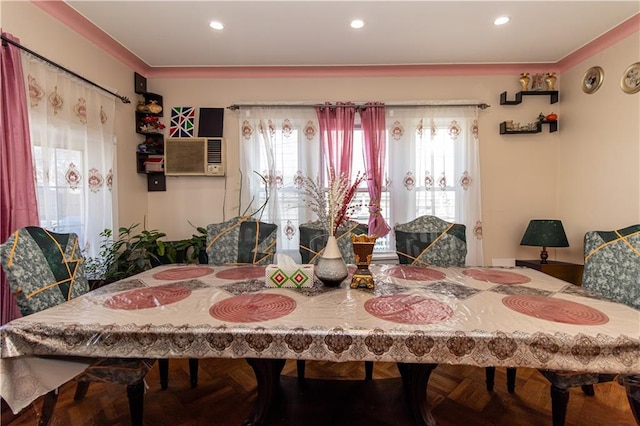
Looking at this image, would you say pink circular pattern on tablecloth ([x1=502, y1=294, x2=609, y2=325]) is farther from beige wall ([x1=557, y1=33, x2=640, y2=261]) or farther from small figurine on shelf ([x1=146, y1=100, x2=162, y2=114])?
small figurine on shelf ([x1=146, y1=100, x2=162, y2=114])

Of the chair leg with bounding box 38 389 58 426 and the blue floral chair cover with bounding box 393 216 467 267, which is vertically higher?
the blue floral chair cover with bounding box 393 216 467 267

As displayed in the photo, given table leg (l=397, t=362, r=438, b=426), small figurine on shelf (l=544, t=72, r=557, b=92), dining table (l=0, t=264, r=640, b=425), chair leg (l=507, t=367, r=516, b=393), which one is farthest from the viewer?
small figurine on shelf (l=544, t=72, r=557, b=92)

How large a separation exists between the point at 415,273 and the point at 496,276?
441 mm

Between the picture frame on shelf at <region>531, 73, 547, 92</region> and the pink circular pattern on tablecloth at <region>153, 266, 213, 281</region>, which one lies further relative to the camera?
the picture frame on shelf at <region>531, 73, 547, 92</region>

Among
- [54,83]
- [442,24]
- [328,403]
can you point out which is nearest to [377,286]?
[328,403]

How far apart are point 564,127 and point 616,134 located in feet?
1.87

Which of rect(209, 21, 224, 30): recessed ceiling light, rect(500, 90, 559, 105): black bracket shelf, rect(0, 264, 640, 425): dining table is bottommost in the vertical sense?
rect(0, 264, 640, 425): dining table

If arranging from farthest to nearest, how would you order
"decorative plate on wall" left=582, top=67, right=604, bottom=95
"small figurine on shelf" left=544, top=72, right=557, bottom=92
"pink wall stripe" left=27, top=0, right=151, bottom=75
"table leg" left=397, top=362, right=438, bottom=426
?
"small figurine on shelf" left=544, top=72, right=557, bottom=92 < "decorative plate on wall" left=582, top=67, right=604, bottom=95 < "pink wall stripe" left=27, top=0, right=151, bottom=75 < "table leg" left=397, top=362, right=438, bottom=426

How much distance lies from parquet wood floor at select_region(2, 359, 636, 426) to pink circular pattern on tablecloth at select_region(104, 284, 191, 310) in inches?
30.2

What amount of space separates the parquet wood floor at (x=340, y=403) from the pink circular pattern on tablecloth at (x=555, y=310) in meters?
0.82

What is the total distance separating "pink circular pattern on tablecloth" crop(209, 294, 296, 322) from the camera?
109 cm

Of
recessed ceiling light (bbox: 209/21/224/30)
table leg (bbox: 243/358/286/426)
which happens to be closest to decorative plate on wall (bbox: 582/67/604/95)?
recessed ceiling light (bbox: 209/21/224/30)

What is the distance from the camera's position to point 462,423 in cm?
156

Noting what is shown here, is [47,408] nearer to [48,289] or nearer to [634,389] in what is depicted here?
[48,289]
